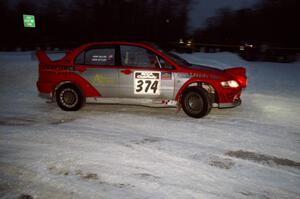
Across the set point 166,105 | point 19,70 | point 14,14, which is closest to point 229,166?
point 166,105

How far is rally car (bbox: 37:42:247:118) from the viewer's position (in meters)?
6.30

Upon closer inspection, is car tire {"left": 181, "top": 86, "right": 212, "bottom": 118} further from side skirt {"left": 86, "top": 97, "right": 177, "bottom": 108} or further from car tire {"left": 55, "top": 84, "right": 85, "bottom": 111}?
car tire {"left": 55, "top": 84, "right": 85, "bottom": 111}

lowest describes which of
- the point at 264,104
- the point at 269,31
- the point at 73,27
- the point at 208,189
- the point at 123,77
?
the point at 208,189

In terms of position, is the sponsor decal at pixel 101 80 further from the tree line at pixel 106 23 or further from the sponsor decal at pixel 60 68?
the tree line at pixel 106 23

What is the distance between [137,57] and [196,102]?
5.17ft

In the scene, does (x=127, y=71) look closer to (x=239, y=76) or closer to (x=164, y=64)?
(x=164, y=64)

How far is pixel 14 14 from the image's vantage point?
149 ft

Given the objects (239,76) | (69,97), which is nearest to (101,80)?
(69,97)

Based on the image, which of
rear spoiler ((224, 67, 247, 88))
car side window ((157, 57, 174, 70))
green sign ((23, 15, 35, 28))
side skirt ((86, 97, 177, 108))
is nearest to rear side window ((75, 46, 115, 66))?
side skirt ((86, 97, 177, 108))

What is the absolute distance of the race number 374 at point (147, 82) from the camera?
6375 millimetres

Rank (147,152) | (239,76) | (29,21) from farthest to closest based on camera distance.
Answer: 1. (29,21)
2. (239,76)
3. (147,152)

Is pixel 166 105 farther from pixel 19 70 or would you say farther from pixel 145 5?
pixel 145 5

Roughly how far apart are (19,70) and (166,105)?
9.33 metres

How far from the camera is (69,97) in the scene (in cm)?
684
